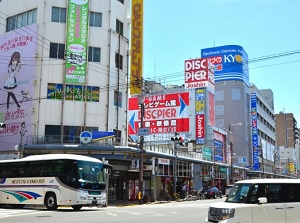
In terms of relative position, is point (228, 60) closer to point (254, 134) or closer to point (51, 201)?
point (254, 134)

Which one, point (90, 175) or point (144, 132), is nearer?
point (90, 175)

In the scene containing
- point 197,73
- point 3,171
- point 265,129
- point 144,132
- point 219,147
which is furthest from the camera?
point 265,129

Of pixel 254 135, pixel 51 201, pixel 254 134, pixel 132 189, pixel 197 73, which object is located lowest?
pixel 132 189

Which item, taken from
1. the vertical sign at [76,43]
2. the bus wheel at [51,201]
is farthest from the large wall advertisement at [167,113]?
the bus wheel at [51,201]

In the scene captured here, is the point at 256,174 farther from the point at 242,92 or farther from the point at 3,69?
the point at 3,69

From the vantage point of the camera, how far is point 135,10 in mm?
41531

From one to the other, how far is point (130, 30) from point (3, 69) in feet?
46.7

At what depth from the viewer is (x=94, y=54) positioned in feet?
127

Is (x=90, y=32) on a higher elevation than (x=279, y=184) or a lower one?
higher

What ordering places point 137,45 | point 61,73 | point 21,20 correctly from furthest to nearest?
1. point 137,45
2. point 21,20
3. point 61,73

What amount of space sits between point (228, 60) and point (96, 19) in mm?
47574

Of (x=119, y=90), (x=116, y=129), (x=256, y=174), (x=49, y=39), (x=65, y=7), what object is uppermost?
(x=65, y=7)

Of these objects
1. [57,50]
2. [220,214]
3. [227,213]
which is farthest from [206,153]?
[227,213]

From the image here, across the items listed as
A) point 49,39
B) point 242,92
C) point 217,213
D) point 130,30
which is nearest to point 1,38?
point 49,39
